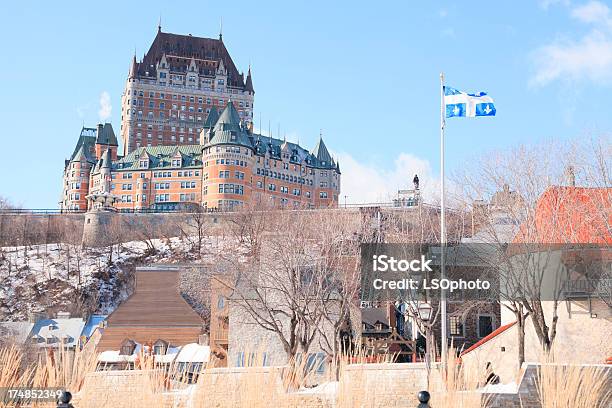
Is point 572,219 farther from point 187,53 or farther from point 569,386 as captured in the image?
point 187,53

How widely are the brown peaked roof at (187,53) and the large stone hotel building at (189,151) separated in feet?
0.67

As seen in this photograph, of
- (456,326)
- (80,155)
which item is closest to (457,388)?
(456,326)

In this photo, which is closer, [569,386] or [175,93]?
[569,386]

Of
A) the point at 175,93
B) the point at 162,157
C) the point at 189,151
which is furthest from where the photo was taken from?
the point at 175,93

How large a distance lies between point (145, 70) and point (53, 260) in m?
65.8

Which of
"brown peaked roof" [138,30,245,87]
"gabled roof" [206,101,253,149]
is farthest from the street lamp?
"brown peaked roof" [138,30,245,87]

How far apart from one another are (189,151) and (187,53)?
141 ft

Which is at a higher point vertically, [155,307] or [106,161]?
[106,161]

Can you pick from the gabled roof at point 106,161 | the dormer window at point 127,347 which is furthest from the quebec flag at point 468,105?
the gabled roof at point 106,161

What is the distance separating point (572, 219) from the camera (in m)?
27.7

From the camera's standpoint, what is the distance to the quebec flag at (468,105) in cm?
2373

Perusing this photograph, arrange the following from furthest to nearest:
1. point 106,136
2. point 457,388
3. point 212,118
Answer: point 106,136 → point 212,118 → point 457,388

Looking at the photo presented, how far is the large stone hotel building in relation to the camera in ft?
380

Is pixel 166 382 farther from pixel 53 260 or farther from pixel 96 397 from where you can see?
pixel 53 260
